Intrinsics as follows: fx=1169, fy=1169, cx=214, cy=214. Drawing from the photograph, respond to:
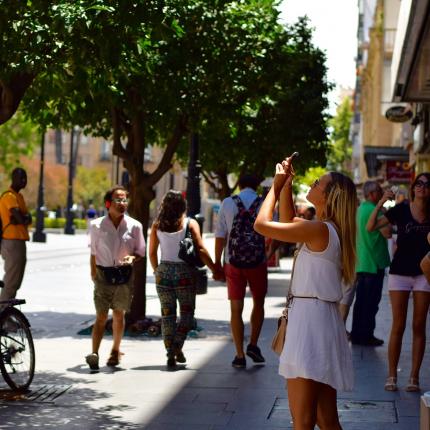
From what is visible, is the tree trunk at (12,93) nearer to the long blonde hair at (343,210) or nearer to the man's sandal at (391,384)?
the man's sandal at (391,384)

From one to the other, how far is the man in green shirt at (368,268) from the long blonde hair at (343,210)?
640 centimetres

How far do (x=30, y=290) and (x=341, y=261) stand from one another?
1621 cm

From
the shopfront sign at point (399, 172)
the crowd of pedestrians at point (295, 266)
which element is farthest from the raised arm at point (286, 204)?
the shopfront sign at point (399, 172)

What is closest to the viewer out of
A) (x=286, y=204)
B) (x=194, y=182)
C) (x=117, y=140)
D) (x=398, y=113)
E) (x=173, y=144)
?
(x=286, y=204)

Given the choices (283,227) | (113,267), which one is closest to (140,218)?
(113,267)

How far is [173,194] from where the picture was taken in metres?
11.1

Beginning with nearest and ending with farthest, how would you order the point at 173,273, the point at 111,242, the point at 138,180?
1. the point at 173,273
2. the point at 111,242
3. the point at 138,180

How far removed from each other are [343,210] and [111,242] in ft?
A: 18.0

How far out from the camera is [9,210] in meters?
12.9

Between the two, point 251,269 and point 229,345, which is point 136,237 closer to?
point 251,269

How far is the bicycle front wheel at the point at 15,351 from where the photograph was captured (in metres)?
9.16

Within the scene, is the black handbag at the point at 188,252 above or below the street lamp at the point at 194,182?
below

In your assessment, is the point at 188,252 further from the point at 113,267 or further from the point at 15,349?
the point at 15,349

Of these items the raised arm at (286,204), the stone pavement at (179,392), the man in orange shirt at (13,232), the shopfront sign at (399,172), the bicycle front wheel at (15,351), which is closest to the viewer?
the raised arm at (286,204)
